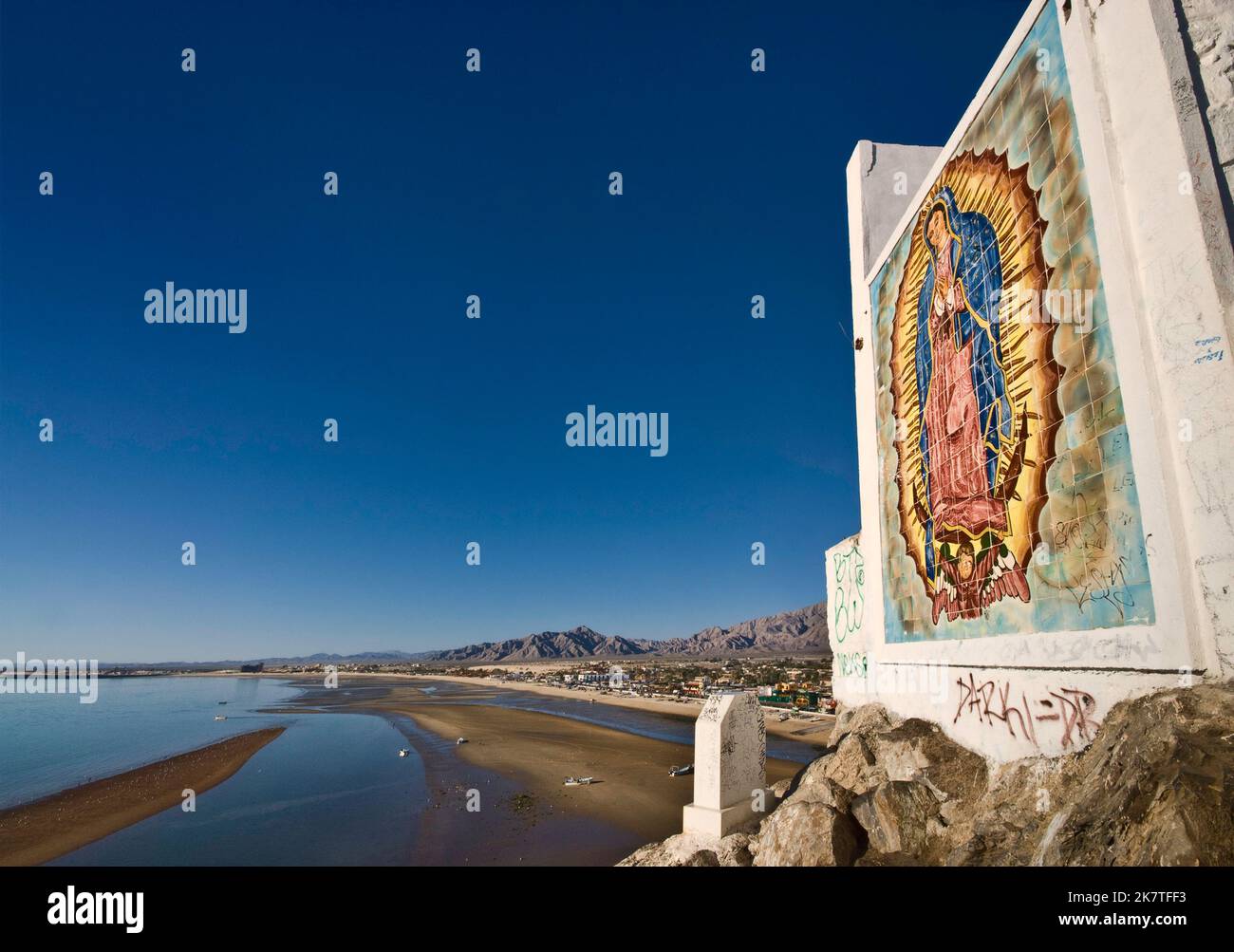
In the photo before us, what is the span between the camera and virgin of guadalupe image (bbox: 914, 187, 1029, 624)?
29.5ft

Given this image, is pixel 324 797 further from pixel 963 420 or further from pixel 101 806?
pixel 963 420

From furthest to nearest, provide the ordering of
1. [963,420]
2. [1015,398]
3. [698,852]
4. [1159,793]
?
1. [698,852]
2. [963,420]
3. [1015,398]
4. [1159,793]

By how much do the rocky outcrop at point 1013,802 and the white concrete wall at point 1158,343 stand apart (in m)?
0.44

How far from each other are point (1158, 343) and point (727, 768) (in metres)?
9.21

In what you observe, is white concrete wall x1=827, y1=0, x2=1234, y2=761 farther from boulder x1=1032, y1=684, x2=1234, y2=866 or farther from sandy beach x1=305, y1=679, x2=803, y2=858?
sandy beach x1=305, y1=679, x2=803, y2=858

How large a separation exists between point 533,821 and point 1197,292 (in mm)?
19187

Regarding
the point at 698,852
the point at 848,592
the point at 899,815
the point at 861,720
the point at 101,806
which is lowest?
the point at 101,806

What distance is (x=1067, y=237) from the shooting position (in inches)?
299

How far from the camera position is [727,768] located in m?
11.9

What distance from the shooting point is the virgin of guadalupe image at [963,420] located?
9.00 meters

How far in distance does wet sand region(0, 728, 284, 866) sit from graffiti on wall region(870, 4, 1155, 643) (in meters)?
23.5

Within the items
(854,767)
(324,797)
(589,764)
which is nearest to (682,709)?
(589,764)

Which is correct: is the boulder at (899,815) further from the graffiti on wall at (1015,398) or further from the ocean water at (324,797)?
the ocean water at (324,797)
